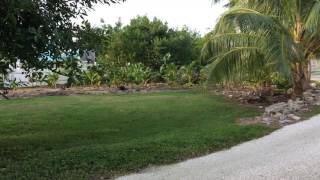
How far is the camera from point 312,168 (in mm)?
8211

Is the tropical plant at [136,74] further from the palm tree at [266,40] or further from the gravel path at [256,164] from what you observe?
the gravel path at [256,164]

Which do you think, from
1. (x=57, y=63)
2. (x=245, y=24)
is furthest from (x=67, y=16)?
(x=245, y=24)

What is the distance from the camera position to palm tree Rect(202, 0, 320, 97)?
52.2 feet

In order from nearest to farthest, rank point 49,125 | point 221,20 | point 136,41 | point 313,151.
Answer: point 313,151
point 49,125
point 221,20
point 136,41

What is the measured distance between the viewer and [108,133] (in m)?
11.8

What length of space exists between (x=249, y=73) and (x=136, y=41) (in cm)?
1011

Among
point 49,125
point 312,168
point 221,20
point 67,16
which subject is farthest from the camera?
point 221,20

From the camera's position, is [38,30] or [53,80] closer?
[38,30]

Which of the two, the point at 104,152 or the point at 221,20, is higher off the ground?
the point at 221,20

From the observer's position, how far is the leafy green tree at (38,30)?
788cm

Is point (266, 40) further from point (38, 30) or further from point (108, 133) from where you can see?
point (38, 30)

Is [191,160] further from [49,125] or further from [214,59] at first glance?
[214,59]

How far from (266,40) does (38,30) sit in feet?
31.1

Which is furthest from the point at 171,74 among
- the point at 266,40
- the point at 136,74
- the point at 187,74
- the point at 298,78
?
the point at 266,40
